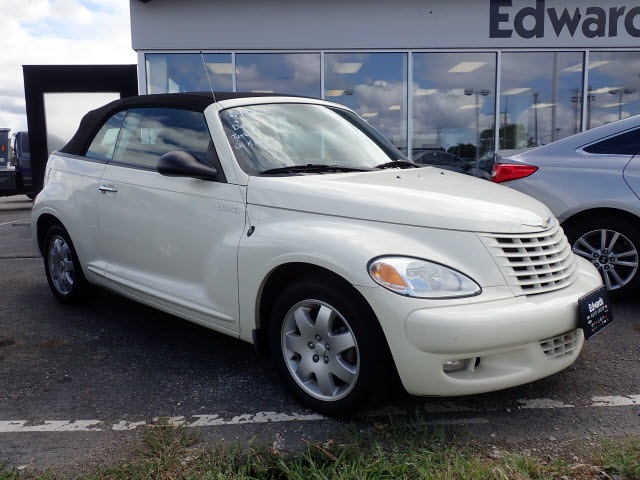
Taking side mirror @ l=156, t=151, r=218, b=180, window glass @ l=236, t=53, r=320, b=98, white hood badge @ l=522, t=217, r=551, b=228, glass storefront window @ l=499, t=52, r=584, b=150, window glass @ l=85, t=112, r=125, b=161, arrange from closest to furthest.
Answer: white hood badge @ l=522, t=217, r=551, b=228 < side mirror @ l=156, t=151, r=218, b=180 < window glass @ l=85, t=112, r=125, b=161 < window glass @ l=236, t=53, r=320, b=98 < glass storefront window @ l=499, t=52, r=584, b=150

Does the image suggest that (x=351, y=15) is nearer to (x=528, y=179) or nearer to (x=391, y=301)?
(x=528, y=179)

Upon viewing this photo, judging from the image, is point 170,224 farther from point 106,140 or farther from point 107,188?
point 106,140

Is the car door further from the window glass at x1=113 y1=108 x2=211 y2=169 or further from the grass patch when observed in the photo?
the grass patch

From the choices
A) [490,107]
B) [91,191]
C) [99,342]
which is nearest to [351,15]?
[490,107]

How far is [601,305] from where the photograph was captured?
305 centimetres

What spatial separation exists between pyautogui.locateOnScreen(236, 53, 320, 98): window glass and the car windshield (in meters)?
6.23

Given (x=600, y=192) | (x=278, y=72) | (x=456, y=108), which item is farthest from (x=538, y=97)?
(x=600, y=192)

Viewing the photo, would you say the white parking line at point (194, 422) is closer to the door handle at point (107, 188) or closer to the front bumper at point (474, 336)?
the front bumper at point (474, 336)

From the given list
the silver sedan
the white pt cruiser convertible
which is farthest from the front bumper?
the silver sedan

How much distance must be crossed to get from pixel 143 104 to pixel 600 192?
358cm

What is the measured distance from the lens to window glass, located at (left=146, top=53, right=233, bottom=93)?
32.4ft

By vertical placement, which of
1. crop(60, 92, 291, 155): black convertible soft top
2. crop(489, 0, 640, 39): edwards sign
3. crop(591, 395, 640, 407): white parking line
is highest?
crop(489, 0, 640, 39): edwards sign

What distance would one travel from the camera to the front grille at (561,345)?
9.23ft

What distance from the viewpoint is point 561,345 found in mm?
2893
